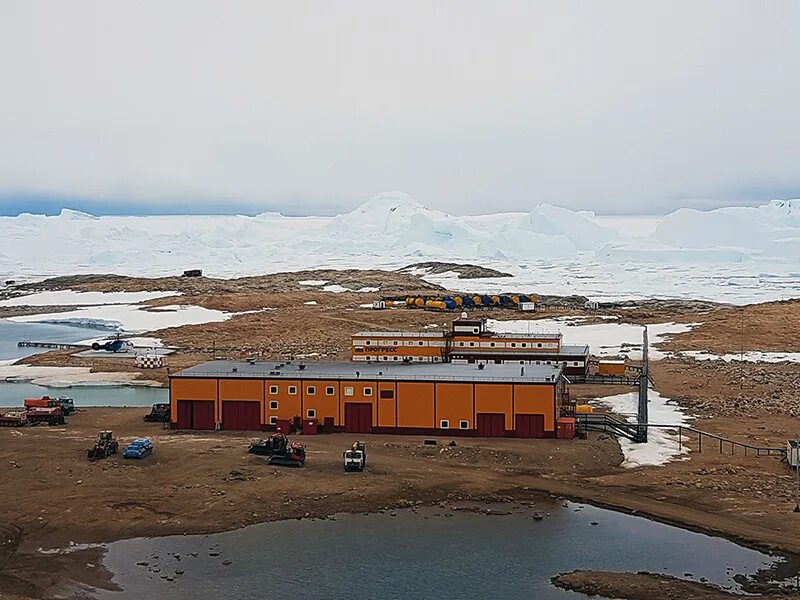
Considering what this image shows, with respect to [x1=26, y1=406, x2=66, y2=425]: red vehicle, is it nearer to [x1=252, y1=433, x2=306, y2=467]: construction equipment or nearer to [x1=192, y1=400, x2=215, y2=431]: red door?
[x1=192, y1=400, x2=215, y2=431]: red door

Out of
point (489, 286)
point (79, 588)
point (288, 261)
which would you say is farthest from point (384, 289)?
point (79, 588)

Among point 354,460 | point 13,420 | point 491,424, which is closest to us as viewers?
point 354,460

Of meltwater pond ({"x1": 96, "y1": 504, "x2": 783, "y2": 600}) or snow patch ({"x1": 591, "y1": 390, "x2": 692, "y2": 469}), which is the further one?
snow patch ({"x1": 591, "y1": 390, "x2": 692, "y2": 469})

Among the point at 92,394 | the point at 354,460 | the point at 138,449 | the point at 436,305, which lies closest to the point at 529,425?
the point at 354,460

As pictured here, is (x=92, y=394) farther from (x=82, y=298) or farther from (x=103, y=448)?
(x=82, y=298)

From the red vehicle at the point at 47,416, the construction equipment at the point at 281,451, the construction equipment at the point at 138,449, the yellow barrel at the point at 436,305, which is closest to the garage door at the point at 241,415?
the construction equipment at the point at 281,451

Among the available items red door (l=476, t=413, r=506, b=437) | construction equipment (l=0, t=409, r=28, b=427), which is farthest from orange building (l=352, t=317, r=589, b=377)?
construction equipment (l=0, t=409, r=28, b=427)

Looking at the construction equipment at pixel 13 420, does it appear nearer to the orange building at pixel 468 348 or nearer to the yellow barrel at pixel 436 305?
the orange building at pixel 468 348
